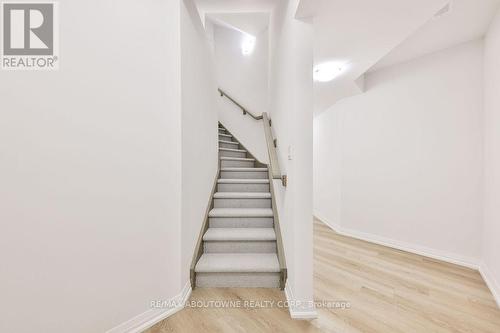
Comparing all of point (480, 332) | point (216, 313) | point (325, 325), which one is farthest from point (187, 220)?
point (480, 332)

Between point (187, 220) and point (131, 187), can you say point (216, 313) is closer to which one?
point (187, 220)

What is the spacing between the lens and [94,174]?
128cm

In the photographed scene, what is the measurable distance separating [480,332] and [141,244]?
99.9 inches

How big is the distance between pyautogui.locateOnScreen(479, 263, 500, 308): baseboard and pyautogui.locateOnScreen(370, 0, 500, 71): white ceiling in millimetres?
2569

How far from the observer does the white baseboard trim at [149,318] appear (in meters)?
1.39

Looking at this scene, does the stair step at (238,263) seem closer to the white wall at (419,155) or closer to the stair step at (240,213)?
the stair step at (240,213)

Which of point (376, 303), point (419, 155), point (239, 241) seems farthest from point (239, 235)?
point (419, 155)

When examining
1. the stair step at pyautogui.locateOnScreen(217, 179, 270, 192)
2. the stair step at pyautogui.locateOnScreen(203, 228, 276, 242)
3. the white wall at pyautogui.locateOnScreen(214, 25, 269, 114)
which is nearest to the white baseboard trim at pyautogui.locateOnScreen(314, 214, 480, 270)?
the stair step at pyautogui.locateOnScreen(217, 179, 270, 192)

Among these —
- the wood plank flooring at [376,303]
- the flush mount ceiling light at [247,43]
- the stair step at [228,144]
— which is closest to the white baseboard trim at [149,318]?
the wood plank flooring at [376,303]

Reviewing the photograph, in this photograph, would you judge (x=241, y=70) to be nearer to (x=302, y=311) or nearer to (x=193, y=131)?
(x=193, y=131)

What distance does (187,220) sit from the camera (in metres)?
1.83

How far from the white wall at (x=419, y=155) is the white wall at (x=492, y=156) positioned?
0.17 meters

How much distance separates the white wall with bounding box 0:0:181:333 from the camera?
1.05 meters

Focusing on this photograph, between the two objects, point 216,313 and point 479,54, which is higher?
point 479,54
